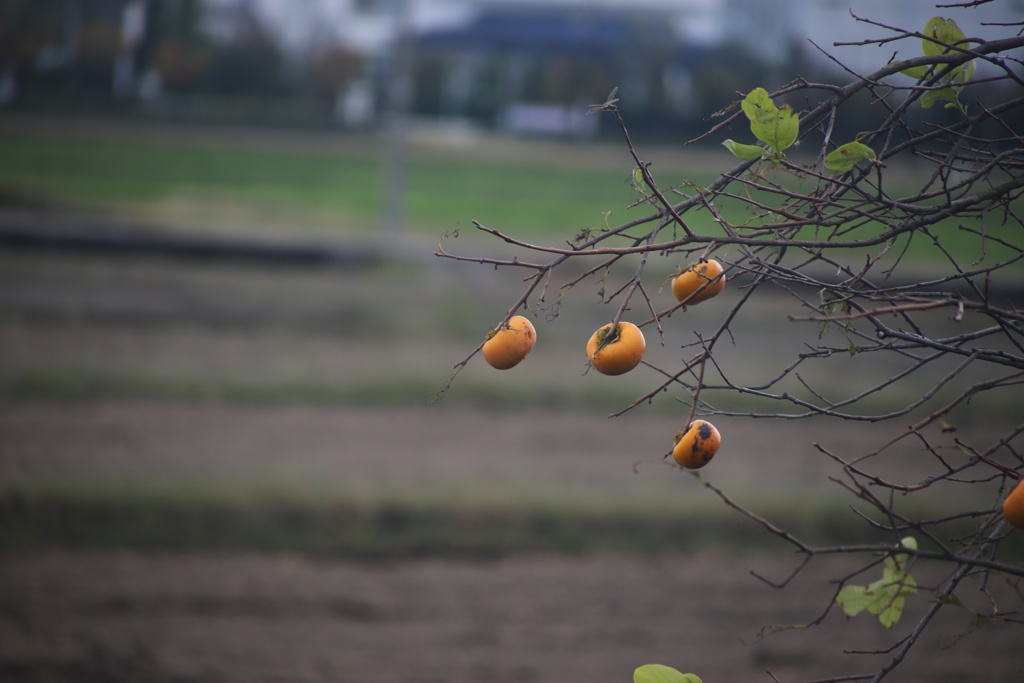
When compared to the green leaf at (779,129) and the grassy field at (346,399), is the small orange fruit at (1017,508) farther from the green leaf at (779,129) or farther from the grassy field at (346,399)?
the grassy field at (346,399)

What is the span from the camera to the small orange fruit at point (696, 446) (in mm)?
1311

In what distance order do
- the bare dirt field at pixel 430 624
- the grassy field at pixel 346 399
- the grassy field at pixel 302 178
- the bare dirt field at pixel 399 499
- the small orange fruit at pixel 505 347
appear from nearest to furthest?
the small orange fruit at pixel 505 347 → the bare dirt field at pixel 430 624 → the bare dirt field at pixel 399 499 → the grassy field at pixel 346 399 → the grassy field at pixel 302 178

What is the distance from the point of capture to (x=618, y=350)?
1.26m

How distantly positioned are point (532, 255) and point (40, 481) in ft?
27.1

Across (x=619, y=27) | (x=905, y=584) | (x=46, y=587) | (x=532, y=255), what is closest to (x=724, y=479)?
(x=46, y=587)

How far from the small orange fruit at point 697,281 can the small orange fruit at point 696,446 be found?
0.18m

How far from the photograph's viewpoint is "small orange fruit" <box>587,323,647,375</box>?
1257 mm

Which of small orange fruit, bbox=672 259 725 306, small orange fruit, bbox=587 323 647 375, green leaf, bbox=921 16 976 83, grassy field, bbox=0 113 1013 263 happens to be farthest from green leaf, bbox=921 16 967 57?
grassy field, bbox=0 113 1013 263

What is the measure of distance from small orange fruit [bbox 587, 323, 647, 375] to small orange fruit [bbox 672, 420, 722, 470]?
141 mm

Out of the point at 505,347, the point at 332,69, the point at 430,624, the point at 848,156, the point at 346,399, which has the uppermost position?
the point at 848,156

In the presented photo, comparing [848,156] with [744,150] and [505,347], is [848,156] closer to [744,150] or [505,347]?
[744,150]

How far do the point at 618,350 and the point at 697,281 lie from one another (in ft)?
0.52

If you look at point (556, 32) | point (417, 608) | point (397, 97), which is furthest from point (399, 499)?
point (556, 32)

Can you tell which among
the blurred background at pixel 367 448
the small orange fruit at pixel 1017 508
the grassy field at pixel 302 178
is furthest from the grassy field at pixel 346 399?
Answer: the grassy field at pixel 302 178
